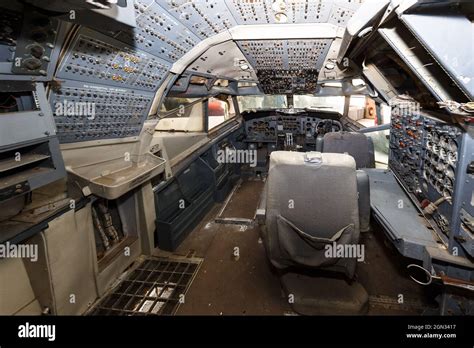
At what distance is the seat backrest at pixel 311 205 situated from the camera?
1.80 m

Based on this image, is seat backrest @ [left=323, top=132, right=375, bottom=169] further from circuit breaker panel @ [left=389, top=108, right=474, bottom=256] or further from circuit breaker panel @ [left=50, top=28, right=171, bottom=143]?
circuit breaker panel @ [left=50, top=28, right=171, bottom=143]

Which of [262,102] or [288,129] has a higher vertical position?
[262,102]

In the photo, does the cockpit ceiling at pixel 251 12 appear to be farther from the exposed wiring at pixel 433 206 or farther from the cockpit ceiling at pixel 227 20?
the exposed wiring at pixel 433 206

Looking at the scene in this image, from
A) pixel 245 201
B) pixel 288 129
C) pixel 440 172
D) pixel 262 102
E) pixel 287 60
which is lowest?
pixel 245 201

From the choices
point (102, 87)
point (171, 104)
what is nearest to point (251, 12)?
point (102, 87)

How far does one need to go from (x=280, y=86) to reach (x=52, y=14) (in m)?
3.96

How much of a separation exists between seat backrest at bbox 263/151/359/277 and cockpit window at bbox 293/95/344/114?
15.5ft

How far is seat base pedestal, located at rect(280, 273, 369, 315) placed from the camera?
7.16 feet

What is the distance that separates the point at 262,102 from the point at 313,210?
5049mm

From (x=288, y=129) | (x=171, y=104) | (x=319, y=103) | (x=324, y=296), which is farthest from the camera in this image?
(x=288, y=129)

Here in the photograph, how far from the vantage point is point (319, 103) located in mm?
6203

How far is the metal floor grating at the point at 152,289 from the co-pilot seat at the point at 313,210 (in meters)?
1.17

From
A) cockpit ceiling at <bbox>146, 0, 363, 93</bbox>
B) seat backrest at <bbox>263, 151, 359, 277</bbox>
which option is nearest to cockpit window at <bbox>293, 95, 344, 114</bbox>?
cockpit ceiling at <bbox>146, 0, 363, 93</bbox>

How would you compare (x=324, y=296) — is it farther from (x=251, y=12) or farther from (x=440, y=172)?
(x=251, y=12)
